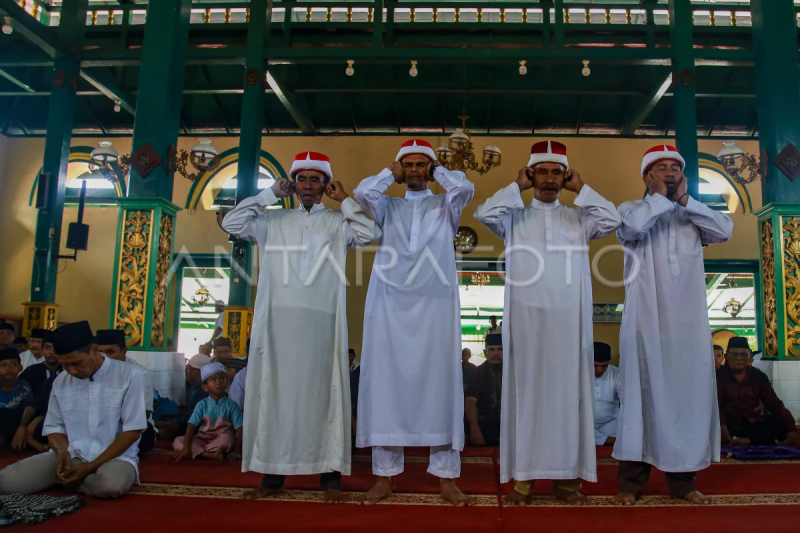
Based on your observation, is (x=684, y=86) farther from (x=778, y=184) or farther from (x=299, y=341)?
(x=299, y=341)

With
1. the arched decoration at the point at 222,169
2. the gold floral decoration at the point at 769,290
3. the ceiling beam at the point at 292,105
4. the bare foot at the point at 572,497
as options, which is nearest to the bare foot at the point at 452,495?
the bare foot at the point at 572,497

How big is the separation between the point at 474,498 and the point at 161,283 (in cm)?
330

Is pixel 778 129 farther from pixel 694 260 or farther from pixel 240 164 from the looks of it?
pixel 240 164

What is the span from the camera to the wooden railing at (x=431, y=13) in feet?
26.3

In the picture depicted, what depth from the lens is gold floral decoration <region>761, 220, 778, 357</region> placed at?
16.0 ft

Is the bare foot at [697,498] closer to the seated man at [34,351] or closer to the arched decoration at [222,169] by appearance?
the seated man at [34,351]

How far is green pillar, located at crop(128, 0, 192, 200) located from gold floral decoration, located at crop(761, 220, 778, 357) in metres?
4.79

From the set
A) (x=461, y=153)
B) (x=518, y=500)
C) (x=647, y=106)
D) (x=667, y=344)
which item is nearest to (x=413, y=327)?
(x=518, y=500)

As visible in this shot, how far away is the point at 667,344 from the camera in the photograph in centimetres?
262

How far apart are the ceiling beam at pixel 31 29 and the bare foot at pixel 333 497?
605 centimetres

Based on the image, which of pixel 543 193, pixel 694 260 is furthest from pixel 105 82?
pixel 694 260

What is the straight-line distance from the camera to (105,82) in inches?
324

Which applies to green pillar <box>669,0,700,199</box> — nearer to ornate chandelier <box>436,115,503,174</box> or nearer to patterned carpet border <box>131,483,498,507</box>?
ornate chandelier <box>436,115,503,174</box>

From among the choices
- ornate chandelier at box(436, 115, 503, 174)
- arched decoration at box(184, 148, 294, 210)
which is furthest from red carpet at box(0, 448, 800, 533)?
arched decoration at box(184, 148, 294, 210)
